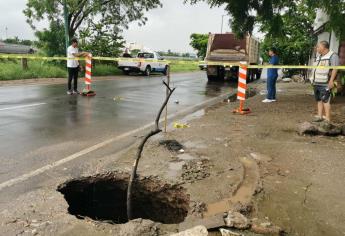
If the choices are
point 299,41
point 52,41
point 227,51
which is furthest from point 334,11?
point 52,41

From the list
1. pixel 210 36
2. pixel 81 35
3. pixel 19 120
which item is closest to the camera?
pixel 19 120

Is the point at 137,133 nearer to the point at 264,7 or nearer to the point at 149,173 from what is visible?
the point at 149,173

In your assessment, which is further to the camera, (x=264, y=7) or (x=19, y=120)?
(x=264, y=7)

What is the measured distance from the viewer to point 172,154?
19.8ft

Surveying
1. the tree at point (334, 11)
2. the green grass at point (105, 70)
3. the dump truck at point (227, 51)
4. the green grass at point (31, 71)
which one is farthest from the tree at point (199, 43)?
the tree at point (334, 11)

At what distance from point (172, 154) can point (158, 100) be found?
279 inches

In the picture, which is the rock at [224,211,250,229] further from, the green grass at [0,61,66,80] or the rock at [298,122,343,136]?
the green grass at [0,61,66,80]

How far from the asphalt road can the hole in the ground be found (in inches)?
25.3

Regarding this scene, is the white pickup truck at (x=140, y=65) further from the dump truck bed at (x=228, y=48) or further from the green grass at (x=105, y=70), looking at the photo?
the dump truck bed at (x=228, y=48)

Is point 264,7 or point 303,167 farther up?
point 264,7

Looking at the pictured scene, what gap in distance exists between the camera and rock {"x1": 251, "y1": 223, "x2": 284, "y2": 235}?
3.51 meters

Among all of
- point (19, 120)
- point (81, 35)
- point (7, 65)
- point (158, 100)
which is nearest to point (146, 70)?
point (81, 35)

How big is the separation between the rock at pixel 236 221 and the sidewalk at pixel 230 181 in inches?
3.9

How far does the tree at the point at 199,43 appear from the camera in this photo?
50713 mm
